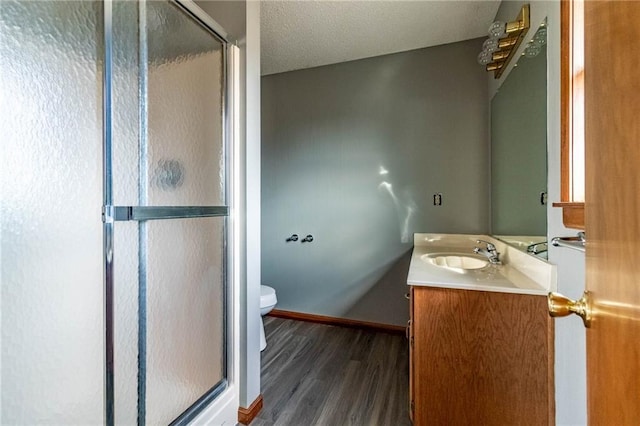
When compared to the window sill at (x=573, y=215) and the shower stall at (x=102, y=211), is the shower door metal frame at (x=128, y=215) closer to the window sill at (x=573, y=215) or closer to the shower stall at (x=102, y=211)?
the shower stall at (x=102, y=211)

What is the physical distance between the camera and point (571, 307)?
21.7 inches

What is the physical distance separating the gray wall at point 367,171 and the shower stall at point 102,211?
1.56 meters

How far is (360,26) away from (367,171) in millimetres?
1144

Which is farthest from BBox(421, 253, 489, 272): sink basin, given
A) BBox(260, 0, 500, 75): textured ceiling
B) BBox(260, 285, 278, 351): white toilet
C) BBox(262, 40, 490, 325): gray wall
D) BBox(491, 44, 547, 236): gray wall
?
BBox(260, 0, 500, 75): textured ceiling

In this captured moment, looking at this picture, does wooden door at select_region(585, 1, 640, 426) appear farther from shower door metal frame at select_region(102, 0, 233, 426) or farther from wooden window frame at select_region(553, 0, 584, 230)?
shower door metal frame at select_region(102, 0, 233, 426)

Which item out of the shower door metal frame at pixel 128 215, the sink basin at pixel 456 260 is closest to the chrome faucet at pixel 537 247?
the sink basin at pixel 456 260

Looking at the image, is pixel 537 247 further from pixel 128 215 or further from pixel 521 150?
pixel 128 215

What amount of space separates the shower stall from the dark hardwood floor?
532 millimetres

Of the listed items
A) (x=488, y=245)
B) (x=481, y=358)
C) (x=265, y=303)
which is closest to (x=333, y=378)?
(x=265, y=303)

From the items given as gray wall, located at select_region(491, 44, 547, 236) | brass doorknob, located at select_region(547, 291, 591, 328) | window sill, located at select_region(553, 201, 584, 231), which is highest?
gray wall, located at select_region(491, 44, 547, 236)

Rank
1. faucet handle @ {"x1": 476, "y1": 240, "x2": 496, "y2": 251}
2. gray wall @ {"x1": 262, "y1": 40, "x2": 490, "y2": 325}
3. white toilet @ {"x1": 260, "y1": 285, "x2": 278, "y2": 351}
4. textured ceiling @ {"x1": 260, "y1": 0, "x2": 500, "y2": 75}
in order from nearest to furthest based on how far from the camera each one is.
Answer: faucet handle @ {"x1": 476, "y1": 240, "x2": 496, "y2": 251} → textured ceiling @ {"x1": 260, "y1": 0, "x2": 500, "y2": 75} → white toilet @ {"x1": 260, "y1": 285, "x2": 278, "y2": 351} → gray wall @ {"x1": 262, "y1": 40, "x2": 490, "y2": 325}

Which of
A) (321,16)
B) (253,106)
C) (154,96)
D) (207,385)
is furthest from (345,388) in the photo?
(321,16)

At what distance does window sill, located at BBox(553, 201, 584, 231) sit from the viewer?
3.01ft

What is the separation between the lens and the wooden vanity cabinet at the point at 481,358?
3.88 feet
